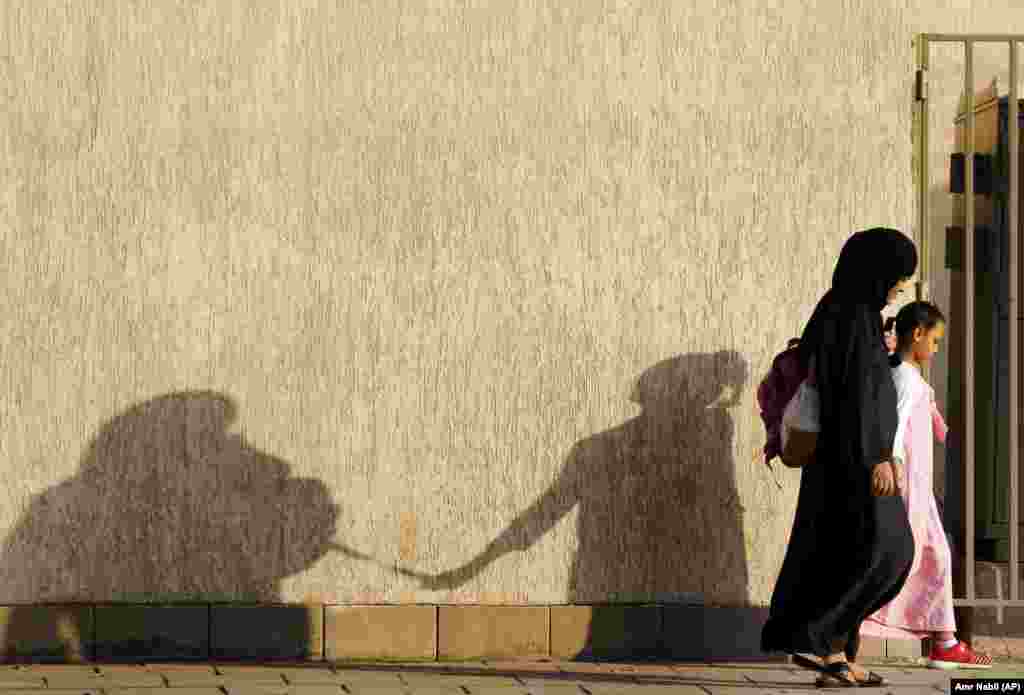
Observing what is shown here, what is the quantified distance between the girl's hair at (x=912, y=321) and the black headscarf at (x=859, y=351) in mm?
310

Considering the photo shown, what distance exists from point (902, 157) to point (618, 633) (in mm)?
2241

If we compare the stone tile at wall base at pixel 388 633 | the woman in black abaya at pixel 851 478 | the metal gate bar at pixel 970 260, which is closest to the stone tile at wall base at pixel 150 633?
the stone tile at wall base at pixel 388 633

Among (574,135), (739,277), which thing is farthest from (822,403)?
(574,135)

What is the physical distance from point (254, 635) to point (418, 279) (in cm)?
155

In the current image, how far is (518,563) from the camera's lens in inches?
340

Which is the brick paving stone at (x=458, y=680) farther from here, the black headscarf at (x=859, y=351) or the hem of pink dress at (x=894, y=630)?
the black headscarf at (x=859, y=351)

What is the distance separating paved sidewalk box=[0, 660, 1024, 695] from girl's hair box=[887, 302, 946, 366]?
127 centimetres

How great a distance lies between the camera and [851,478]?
782 cm

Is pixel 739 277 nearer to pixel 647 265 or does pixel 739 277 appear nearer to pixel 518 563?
pixel 647 265

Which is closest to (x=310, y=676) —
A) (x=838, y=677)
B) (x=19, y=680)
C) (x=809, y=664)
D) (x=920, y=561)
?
(x=19, y=680)

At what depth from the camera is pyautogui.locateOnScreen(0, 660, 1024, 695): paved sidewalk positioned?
7793mm

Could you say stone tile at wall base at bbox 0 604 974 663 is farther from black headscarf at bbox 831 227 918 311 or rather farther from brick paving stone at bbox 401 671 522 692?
black headscarf at bbox 831 227 918 311

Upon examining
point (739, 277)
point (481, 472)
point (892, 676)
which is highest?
point (739, 277)

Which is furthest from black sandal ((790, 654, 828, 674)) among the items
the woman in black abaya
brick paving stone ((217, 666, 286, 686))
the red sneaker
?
brick paving stone ((217, 666, 286, 686))
